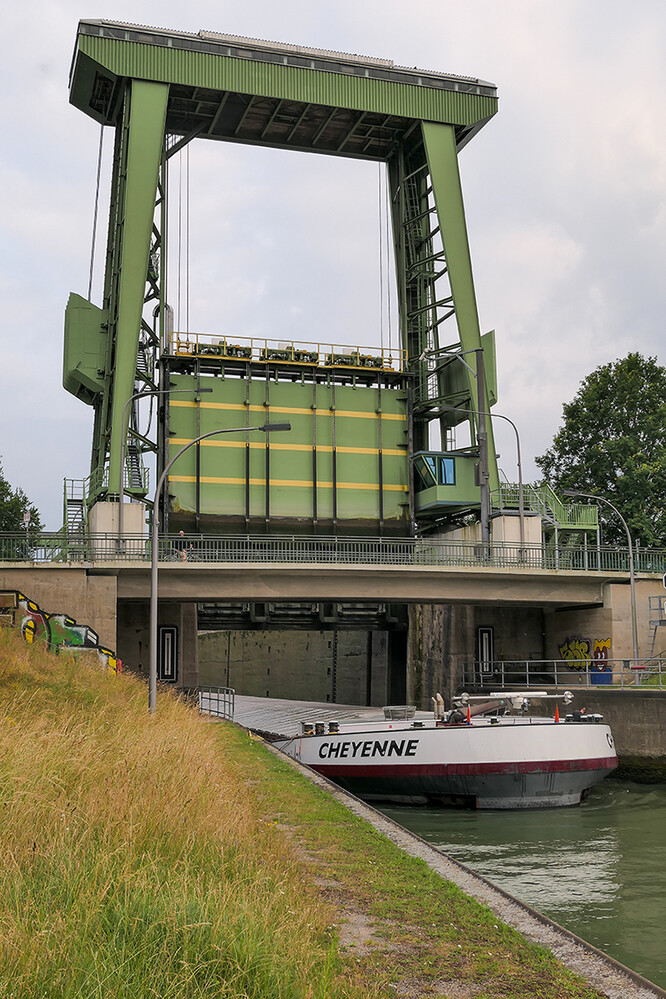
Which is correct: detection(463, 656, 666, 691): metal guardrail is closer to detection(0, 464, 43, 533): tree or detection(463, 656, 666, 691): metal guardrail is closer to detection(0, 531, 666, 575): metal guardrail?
detection(0, 531, 666, 575): metal guardrail

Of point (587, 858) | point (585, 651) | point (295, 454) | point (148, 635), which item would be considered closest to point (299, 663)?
point (295, 454)

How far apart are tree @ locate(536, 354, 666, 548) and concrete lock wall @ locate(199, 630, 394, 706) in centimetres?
2073

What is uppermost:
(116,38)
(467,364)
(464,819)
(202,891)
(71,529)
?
(116,38)

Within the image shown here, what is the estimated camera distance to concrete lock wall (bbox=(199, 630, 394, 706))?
66600mm

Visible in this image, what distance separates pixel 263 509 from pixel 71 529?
10382mm

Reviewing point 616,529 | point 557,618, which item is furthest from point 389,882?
point 616,529

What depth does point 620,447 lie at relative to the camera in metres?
70.8

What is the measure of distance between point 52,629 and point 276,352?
1002 inches

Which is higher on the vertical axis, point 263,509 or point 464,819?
point 263,509

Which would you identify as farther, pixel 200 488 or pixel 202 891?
pixel 200 488

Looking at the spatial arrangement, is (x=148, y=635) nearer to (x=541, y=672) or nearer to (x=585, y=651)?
(x=541, y=672)

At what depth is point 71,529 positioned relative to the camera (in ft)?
172

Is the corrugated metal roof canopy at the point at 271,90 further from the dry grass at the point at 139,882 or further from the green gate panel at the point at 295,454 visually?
the dry grass at the point at 139,882

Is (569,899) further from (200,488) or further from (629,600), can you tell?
(200,488)
